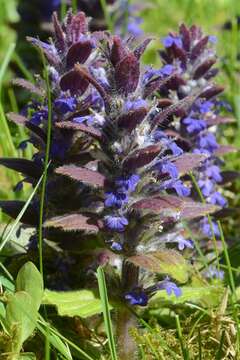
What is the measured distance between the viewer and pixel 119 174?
6.01 feet

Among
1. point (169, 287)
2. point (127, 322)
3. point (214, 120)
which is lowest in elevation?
point (127, 322)

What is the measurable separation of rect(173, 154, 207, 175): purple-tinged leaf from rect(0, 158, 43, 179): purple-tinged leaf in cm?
41

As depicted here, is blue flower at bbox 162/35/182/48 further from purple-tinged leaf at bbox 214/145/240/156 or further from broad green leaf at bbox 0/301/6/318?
broad green leaf at bbox 0/301/6/318

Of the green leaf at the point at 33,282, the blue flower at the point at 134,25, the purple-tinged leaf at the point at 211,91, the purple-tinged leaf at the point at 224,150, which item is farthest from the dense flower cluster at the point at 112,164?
the blue flower at the point at 134,25

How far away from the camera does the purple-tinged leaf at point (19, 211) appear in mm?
2041

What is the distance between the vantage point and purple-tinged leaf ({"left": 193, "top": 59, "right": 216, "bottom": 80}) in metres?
2.36

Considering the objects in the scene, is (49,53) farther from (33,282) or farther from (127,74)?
(33,282)

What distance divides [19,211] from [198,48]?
33.9 inches

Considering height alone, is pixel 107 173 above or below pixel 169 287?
above

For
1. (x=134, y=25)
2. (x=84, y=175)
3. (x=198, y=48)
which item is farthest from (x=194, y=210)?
(x=134, y=25)

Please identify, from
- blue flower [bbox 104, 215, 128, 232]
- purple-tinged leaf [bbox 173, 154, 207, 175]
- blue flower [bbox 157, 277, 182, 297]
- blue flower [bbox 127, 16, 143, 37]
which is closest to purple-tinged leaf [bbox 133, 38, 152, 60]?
purple-tinged leaf [bbox 173, 154, 207, 175]

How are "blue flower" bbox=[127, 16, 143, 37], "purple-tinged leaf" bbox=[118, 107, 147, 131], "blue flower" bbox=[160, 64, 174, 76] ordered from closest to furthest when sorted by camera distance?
"purple-tinged leaf" bbox=[118, 107, 147, 131], "blue flower" bbox=[160, 64, 174, 76], "blue flower" bbox=[127, 16, 143, 37]

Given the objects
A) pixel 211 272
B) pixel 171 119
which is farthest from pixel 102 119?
pixel 211 272

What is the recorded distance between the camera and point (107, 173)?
73.6 inches
